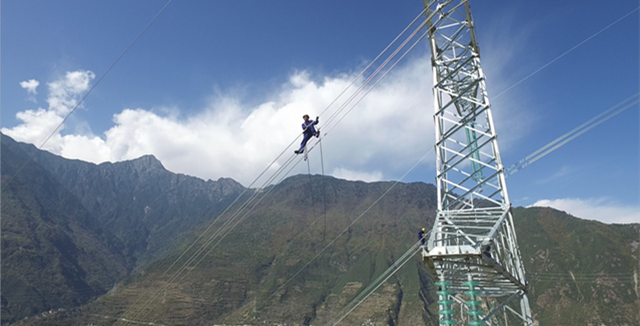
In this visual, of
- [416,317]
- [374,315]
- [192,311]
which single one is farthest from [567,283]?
[192,311]

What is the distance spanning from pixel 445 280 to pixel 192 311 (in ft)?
654

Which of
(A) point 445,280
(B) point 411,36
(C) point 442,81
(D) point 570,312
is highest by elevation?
(B) point 411,36

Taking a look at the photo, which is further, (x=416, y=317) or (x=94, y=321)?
(x=416, y=317)

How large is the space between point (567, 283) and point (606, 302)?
21411 mm

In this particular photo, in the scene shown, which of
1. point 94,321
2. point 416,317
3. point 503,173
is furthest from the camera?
point 416,317

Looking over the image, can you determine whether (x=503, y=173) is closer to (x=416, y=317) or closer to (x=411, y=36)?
(x=411, y=36)

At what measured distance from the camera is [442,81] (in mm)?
20734

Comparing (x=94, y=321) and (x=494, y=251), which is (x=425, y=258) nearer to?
(x=494, y=251)

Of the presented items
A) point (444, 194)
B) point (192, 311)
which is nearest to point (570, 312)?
point (192, 311)

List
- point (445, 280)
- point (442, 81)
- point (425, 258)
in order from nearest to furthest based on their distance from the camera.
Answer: point (425, 258) < point (445, 280) < point (442, 81)

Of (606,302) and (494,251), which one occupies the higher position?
(494,251)

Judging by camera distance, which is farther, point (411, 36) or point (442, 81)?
point (442, 81)

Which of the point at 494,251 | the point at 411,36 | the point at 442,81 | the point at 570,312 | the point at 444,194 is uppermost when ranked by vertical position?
the point at 411,36

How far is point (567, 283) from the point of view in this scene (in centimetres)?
19850
